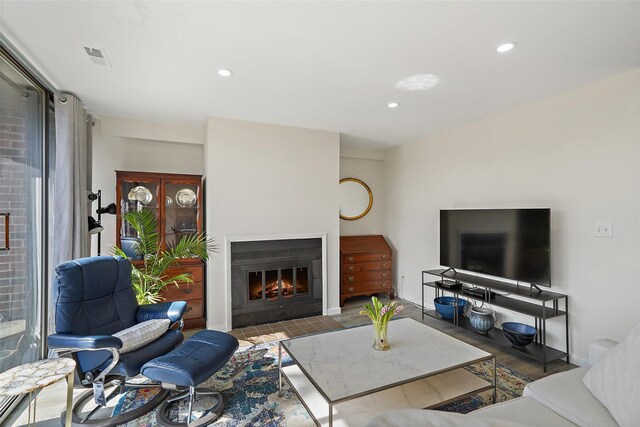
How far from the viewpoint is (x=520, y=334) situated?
9.05 ft

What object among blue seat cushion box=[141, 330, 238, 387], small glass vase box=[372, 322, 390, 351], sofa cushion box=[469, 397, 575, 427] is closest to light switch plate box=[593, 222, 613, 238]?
sofa cushion box=[469, 397, 575, 427]

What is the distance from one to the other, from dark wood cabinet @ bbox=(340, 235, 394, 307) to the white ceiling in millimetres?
2264

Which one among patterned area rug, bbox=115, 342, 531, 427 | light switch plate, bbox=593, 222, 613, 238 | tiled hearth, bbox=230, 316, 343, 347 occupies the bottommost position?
tiled hearth, bbox=230, 316, 343, 347

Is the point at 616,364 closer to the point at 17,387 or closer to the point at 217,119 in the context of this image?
the point at 17,387

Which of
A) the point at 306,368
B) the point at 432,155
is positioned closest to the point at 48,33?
the point at 306,368

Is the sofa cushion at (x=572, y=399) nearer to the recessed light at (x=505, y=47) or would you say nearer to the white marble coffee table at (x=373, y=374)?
the white marble coffee table at (x=373, y=374)

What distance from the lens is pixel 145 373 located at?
6.09 ft

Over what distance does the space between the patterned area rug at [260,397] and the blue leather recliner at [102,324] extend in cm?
20

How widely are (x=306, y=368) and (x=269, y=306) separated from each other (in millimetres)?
1977

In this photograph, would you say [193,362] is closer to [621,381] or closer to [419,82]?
[621,381]

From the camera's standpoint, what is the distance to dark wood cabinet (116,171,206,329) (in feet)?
11.2

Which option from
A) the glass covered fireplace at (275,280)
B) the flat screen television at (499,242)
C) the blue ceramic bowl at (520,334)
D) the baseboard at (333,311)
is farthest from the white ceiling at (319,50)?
the baseboard at (333,311)

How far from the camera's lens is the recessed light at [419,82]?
99.5 inches

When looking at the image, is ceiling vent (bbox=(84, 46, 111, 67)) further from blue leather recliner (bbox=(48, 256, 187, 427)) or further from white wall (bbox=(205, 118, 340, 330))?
blue leather recliner (bbox=(48, 256, 187, 427))
